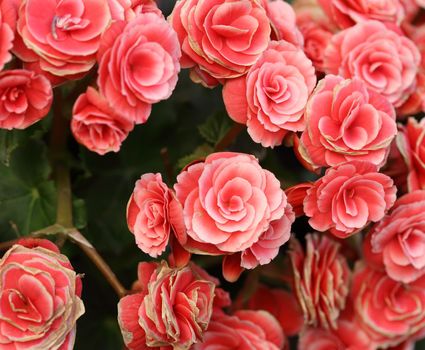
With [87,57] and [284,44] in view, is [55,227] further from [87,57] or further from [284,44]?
[284,44]

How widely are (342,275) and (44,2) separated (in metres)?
0.49

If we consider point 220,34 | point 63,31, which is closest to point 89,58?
point 63,31

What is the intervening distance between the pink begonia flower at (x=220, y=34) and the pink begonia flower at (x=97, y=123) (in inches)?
4.2

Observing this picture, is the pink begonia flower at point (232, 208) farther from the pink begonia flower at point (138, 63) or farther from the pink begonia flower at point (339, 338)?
the pink begonia flower at point (339, 338)

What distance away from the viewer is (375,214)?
76cm

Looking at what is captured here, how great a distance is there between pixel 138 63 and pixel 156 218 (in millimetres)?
162

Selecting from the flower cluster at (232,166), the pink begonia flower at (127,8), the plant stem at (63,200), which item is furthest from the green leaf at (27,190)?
the pink begonia flower at (127,8)

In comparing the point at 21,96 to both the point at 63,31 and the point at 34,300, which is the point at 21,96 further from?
the point at 34,300

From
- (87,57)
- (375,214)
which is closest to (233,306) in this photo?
(375,214)

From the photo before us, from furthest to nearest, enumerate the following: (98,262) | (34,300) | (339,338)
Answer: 1. (339,338)
2. (98,262)
3. (34,300)

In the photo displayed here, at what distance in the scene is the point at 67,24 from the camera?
0.70 meters

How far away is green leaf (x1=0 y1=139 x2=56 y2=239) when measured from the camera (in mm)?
878

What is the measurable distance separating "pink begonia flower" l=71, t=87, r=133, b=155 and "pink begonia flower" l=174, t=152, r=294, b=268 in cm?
8

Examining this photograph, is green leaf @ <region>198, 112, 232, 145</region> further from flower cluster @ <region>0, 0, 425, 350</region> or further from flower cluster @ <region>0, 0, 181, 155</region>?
flower cluster @ <region>0, 0, 181, 155</region>
